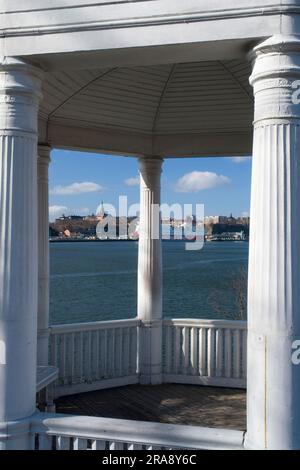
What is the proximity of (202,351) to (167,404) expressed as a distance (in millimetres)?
1441

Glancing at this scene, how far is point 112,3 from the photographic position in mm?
4266

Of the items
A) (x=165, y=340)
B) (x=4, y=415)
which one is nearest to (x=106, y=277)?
(x=165, y=340)

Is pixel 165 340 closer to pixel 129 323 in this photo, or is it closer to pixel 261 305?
pixel 129 323

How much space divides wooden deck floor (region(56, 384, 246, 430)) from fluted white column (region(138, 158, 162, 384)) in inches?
23.3

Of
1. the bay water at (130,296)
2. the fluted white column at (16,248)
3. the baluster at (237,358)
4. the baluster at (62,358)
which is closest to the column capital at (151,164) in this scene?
the baluster at (62,358)

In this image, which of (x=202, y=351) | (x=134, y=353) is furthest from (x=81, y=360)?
(x=202, y=351)

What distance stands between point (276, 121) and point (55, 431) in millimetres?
3392

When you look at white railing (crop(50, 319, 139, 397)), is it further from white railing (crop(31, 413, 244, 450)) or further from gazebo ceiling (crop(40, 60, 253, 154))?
white railing (crop(31, 413, 244, 450))

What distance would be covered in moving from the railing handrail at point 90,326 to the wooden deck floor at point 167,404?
111 cm

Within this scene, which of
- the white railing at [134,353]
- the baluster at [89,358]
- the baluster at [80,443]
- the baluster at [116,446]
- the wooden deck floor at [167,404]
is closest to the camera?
the baluster at [116,446]

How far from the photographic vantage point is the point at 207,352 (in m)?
8.84

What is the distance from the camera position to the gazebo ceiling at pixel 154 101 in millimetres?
7168

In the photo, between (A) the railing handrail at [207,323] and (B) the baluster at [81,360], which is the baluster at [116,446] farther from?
(A) the railing handrail at [207,323]
